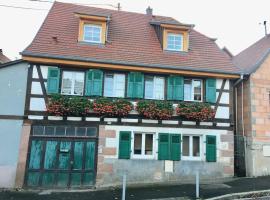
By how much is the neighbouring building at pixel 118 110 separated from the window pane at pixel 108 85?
0.05 metres

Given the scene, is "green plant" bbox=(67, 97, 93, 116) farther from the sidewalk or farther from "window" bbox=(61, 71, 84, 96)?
the sidewalk

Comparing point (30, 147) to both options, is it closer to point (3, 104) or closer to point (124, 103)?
point (3, 104)

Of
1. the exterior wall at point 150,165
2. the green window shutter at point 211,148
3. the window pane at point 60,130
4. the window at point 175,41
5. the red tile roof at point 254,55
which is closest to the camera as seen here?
the window pane at point 60,130

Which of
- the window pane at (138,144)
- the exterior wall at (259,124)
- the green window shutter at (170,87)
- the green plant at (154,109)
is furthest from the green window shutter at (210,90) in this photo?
the window pane at (138,144)

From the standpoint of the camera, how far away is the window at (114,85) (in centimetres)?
1366

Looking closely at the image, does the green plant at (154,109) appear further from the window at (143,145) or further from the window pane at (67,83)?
the window pane at (67,83)

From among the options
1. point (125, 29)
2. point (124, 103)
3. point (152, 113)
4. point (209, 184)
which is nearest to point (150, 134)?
point (152, 113)

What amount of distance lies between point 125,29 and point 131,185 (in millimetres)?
8484

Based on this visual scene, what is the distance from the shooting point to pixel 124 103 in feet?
43.4

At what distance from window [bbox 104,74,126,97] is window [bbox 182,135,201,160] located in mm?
3898

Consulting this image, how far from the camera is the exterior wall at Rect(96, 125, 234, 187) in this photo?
13031 millimetres

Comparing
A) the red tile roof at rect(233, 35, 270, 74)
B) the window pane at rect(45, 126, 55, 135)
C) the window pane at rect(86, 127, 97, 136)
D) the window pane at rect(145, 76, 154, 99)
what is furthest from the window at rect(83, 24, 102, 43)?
the red tile roof at rect(233, 35, 270, 74)

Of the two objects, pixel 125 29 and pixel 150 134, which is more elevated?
pixel 125 29

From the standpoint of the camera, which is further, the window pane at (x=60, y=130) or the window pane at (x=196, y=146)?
the window pane at (x=196, y=146)
